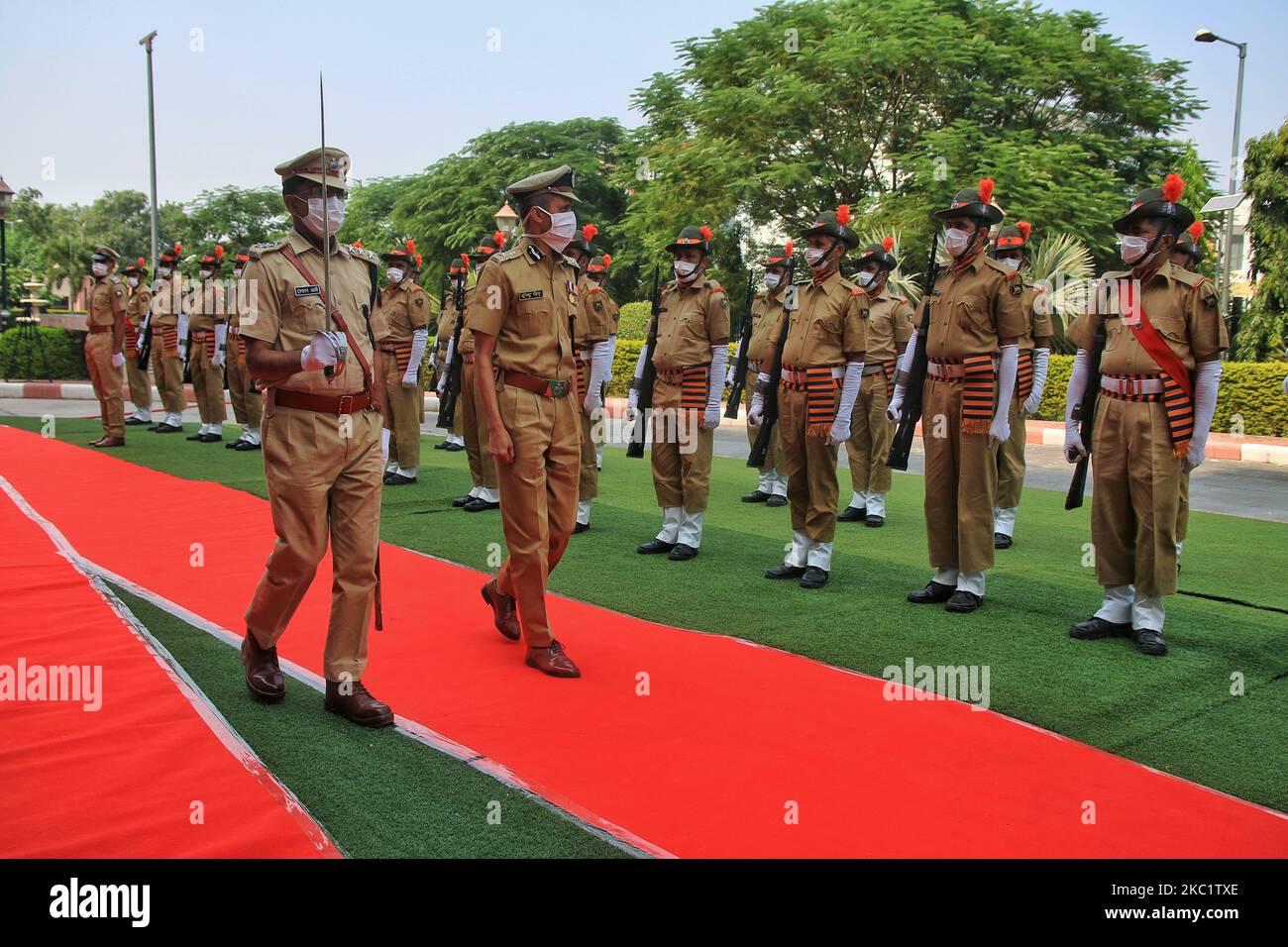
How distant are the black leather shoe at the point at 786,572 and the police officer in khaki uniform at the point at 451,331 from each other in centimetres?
307

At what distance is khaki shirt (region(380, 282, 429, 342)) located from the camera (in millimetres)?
9938

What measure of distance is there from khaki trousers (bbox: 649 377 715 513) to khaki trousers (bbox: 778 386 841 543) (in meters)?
0.76

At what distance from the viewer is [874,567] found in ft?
22.4

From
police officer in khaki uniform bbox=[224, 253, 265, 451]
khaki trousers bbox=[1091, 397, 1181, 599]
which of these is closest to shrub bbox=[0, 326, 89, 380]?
police officer in khaki uniform bbox=[224, 253, 265, 451]

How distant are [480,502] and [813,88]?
19.0 m

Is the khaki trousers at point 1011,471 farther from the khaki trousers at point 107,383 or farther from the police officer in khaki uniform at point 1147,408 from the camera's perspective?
the khaki trousers at point 107,383

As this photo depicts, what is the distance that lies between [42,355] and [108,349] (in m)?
10.7

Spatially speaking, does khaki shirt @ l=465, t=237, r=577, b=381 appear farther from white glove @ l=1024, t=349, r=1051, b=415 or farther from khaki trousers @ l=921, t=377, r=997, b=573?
white glove @ l=1024, t=349, r=1051, b=415

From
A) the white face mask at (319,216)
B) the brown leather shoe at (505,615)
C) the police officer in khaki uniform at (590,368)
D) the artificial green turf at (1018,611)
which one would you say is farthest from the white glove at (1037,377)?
the white face mask at (319,216)

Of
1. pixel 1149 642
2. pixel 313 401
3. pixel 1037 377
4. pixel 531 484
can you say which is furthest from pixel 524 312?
pixel 1037 377

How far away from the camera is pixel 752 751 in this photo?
12.2ft

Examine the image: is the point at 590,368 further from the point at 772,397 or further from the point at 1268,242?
the point at 1268,242

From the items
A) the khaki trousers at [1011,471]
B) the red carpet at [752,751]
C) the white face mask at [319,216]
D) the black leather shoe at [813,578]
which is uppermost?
the white face mask at [319,216]

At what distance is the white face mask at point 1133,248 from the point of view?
5168 millimetres
